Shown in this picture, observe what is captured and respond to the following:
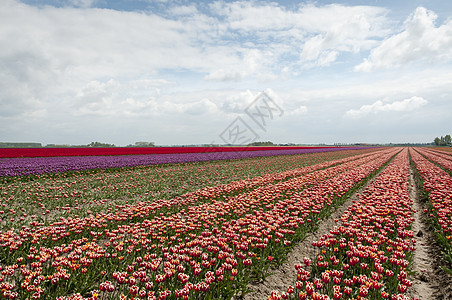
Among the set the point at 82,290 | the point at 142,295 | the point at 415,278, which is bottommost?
the point at 415,278

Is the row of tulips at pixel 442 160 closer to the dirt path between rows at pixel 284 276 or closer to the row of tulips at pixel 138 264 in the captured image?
the dirt path between rows at pixel 284 276

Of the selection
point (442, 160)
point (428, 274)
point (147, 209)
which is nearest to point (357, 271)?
point (428, 274)

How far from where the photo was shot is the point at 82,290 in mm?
4164

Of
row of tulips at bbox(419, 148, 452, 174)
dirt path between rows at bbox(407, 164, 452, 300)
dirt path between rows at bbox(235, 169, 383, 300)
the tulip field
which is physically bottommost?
dirt path between rows at bbox(407, 164, 452, 300)

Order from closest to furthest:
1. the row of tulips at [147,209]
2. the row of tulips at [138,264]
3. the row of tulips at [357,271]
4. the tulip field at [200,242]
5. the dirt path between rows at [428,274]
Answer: the row of tulips at [357,271]
the row of tulips at [138,264]
the tulip field at [200,242]
the dirt path between rows at [428,274]
the row of tulips at [147,209]

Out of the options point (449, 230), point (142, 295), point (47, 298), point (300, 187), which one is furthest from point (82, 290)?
point (300, 187)

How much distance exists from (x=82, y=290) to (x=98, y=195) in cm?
861

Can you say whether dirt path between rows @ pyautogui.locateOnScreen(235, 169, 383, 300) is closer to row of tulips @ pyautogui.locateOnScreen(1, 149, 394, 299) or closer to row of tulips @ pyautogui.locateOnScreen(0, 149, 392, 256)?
row of tulips @ pyautogui.locateOnScreen(1, 149, 394, 299)

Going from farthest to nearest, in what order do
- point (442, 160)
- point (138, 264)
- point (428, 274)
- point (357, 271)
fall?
point (442, 160) → point (428, 274) → point (357, 271) → point (138, 264)

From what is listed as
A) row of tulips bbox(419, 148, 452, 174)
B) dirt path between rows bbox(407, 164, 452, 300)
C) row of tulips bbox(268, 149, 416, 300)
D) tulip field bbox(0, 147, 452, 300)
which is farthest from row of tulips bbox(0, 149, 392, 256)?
row of tulips bbox(419, 148, 452, 174)

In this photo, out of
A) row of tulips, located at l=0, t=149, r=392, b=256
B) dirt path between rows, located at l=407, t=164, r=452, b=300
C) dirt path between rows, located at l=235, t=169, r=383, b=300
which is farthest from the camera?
row of tulips, located at l=0, t=149, r=392, b=256

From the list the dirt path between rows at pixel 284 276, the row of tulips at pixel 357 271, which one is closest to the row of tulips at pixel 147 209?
the dirt path between rows at pixel 284 276

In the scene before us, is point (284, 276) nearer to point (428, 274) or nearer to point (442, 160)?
point (428, 274)

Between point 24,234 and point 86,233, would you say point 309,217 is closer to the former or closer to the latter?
point 86,233
